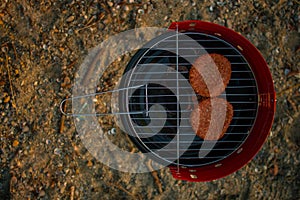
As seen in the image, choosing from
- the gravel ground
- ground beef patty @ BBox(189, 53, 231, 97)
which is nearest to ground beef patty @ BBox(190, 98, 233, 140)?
ground beef patty @ BBox(189, 53, 231, 97)

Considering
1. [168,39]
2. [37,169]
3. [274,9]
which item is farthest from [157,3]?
[37,169]

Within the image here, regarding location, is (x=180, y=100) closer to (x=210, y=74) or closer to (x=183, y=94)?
(x=183, y=94)

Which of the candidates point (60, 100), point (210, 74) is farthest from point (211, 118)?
point (60, 100)

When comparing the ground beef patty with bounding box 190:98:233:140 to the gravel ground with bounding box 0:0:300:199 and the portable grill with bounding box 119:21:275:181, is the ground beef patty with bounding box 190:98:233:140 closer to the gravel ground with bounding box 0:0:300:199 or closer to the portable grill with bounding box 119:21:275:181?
the portable grill with bounding box 119:21:275:181

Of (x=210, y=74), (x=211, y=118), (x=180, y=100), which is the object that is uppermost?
(x=210, y=74)

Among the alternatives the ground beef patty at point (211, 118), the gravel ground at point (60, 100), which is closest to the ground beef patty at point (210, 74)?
the ground beef patty at point (211, 118)
